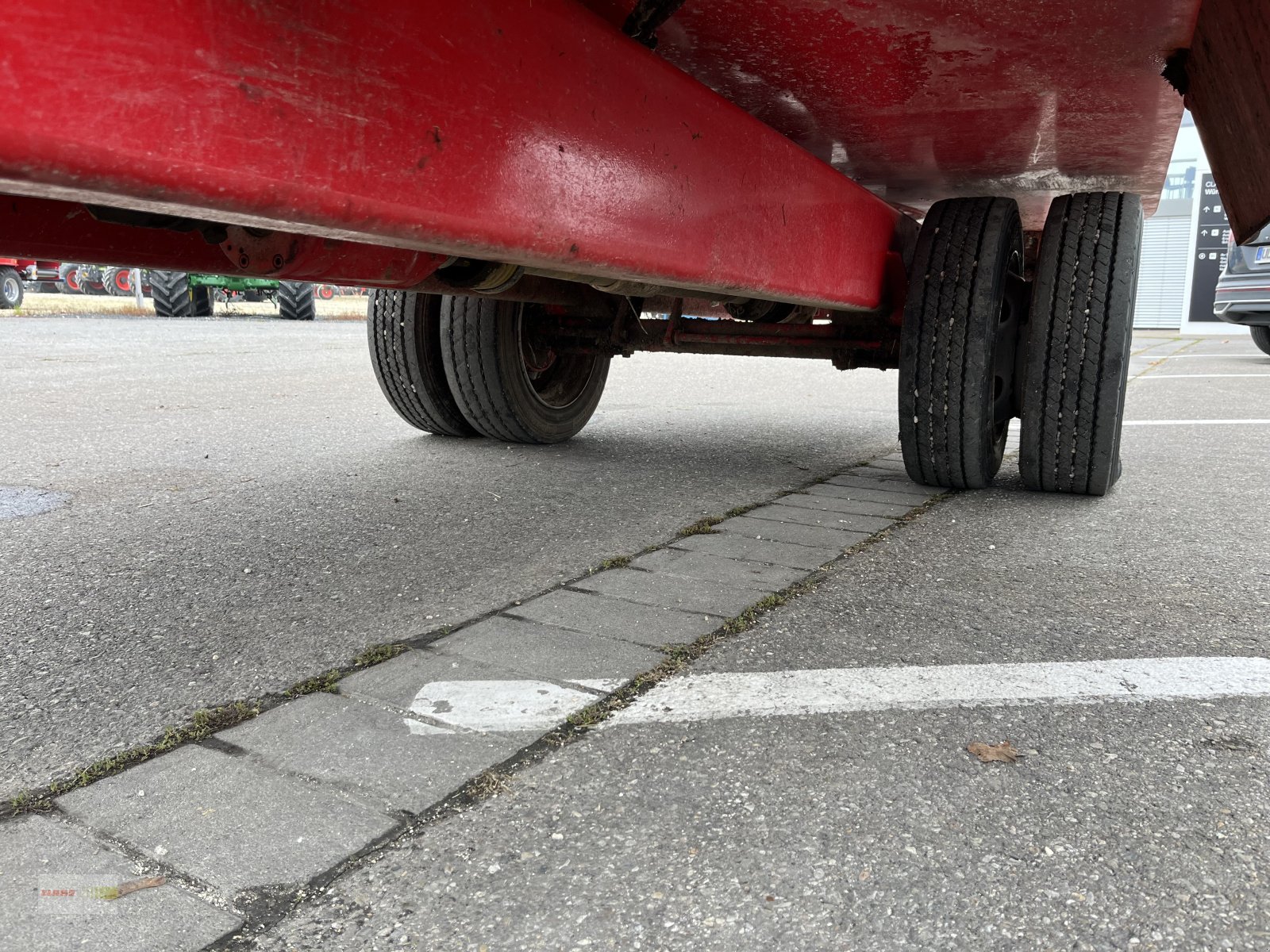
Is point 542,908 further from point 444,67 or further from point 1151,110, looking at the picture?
point 1151,110

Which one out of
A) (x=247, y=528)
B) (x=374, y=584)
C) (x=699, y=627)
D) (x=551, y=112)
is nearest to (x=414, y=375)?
(x=247, y=528)

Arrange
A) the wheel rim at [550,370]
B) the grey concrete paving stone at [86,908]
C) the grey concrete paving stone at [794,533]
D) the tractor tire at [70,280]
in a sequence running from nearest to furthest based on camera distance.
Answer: the grey concrete paving stone at [86,908]
the grey concrete paving stone at [794,533]
the wheel rim at [550,370]
the tractor tire at [70,280]

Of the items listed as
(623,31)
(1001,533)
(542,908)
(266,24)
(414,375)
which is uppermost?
(623,31)

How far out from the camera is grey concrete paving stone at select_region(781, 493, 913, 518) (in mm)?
3062

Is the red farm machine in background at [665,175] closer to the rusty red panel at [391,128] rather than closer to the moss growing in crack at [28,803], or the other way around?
the rusty red panel at [391,128]

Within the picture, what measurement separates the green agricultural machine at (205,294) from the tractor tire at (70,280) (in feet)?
28.2

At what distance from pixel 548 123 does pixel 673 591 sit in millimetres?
1176

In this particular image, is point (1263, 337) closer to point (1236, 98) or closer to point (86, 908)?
point (1236, 98)

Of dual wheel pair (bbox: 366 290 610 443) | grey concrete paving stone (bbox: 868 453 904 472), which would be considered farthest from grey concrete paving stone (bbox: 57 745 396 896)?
grey concrete paving stone (bbox: 868 453 904 472)

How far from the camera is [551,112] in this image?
1376 mm

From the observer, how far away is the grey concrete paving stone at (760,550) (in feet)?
8.20

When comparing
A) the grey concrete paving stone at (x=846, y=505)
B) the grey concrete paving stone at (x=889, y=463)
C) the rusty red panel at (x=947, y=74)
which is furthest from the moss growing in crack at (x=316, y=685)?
the grey concrete paving stone at (x=889, y=463)

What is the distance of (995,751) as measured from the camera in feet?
4.86

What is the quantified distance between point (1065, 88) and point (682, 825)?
6.75 ft
